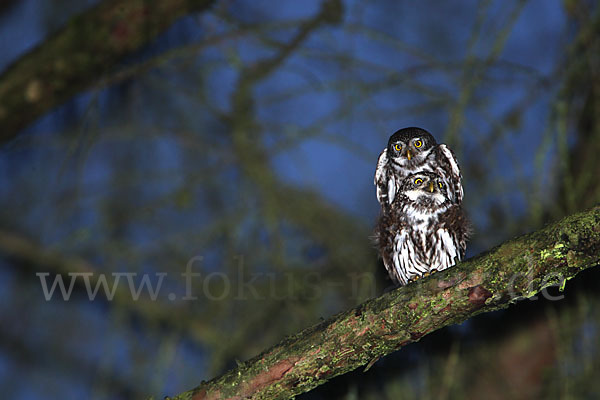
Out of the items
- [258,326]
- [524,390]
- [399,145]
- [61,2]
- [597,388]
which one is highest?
[61,2]

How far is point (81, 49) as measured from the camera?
3.86 m

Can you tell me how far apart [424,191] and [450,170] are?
53 cm

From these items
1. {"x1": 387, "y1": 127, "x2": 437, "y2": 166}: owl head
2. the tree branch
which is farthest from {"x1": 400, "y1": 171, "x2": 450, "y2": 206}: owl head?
the tree branch

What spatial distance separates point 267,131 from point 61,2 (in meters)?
1.99

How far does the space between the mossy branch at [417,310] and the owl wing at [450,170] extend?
1.32 m

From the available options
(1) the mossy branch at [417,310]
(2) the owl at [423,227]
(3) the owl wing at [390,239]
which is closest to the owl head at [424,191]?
(2) the owl at [423,227]

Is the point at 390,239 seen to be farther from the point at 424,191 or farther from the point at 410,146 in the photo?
the point at 410,146

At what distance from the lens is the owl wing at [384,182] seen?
3.93 meters

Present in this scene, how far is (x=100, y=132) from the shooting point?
3.79 meters

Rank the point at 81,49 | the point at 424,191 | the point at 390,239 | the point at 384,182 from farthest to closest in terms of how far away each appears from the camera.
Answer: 1. the point at 384,182
2. the point at 81,49
3. the point at 390,239
4. the point at 424,191

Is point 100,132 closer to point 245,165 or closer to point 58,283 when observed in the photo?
point 245,165

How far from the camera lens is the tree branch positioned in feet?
12.6

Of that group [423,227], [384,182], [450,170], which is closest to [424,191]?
[423,227]

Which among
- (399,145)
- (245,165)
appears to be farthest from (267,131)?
(399,145)
